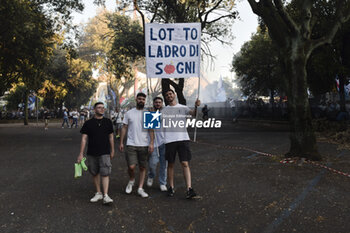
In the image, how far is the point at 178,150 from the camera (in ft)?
17.7

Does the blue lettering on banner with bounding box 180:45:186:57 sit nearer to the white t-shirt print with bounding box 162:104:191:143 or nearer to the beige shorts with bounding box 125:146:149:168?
the white t-shirt print with bounding box 162:104:191:143

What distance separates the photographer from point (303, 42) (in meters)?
8.93

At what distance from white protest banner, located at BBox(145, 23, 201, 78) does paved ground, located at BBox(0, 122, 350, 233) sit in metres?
2.52

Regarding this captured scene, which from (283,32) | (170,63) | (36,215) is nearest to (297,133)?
(283,32)

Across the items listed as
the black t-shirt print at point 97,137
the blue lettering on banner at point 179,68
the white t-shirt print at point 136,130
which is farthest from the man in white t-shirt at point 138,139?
the blue lettering on banner at point 179,68

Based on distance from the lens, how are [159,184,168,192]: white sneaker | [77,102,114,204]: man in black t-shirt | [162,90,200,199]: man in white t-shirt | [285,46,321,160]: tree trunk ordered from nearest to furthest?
[77,102,114,204]: man in black t-shirt, [162,90,200,199]: man in white t-shirt, [159,184,168,192]: white sneaker, [285,46,321,160]: tree trunk

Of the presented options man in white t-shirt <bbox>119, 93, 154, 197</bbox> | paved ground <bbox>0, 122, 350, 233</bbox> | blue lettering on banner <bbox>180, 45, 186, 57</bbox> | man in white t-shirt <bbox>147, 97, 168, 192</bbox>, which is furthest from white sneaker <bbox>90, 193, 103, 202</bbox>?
blue lettering on banner <bbox>180, 45, 186, 57</bbox>

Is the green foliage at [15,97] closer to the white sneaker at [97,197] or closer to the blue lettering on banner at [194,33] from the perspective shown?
the blue lettering on banner at [194,33]

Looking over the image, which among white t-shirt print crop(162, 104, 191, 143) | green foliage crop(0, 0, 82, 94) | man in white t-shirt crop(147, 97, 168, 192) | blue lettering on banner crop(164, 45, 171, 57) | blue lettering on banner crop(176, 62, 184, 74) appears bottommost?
man in white t-shirt crop(147, 97, 168, 192)

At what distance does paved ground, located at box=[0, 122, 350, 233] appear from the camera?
4094 mm

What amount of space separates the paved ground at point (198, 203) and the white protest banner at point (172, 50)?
8.28ft

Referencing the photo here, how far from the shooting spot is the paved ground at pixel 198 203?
4.09 m

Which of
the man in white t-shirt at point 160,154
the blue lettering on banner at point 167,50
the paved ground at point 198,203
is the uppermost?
the blue lettering on banner at point 167,50

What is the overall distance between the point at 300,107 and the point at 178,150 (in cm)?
489
